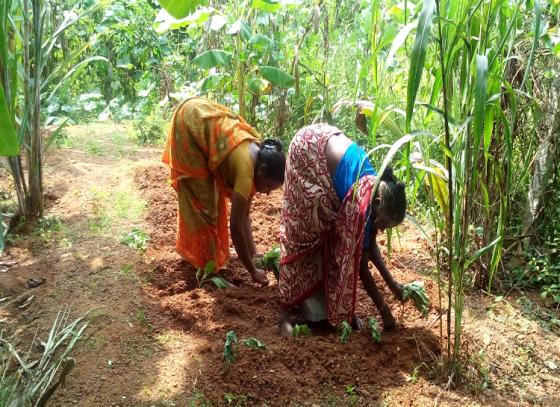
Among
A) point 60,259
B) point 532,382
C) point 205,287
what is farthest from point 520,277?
point 60,259

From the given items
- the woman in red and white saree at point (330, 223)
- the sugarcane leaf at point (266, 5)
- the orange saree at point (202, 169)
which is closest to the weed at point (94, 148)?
the orange saree at point (202, 169)

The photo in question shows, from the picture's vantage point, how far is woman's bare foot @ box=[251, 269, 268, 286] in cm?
311

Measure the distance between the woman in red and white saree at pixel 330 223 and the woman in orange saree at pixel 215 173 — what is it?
0.73ft

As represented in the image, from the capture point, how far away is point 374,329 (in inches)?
102

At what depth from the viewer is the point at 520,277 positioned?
3152mm

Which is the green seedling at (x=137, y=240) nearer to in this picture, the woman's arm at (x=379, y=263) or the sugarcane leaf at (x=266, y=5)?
the woman's arm at (x=379, y=263)

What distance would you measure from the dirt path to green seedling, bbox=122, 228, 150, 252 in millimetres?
54

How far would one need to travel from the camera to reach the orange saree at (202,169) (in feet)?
9.49

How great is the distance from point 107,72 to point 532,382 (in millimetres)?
6960

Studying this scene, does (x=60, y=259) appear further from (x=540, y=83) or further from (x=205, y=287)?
(x=540, y=83)

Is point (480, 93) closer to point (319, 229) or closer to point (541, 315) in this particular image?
point (319, 229)

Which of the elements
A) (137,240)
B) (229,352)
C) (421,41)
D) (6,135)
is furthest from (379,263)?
(6,135)

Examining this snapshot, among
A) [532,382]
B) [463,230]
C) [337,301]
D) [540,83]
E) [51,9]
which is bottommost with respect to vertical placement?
[532,382]

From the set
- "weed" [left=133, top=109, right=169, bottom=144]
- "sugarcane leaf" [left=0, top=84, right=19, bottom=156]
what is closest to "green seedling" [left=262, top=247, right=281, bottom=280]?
"sugarcane leaf" [left=0, top=84, right=19, bottom=156]
